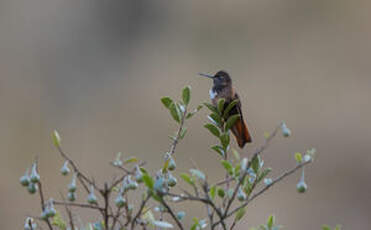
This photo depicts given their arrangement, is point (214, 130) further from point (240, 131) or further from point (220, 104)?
point (240, 131)

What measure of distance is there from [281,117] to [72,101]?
202cm

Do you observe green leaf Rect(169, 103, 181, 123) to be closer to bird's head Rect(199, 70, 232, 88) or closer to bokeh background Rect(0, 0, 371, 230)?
bird's head Rect(199, 70, 232, 88)

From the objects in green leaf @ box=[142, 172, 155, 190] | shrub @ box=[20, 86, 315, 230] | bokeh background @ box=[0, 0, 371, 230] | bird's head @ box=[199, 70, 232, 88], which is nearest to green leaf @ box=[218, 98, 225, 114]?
shrub @ box=[20, 86, 315, 230]

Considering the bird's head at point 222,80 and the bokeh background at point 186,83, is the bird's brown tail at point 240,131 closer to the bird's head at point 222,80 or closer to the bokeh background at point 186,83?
the bird's head at point 222,80

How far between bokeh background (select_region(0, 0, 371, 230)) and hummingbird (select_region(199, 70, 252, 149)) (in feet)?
8.03

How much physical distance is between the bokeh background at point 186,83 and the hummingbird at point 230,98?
2.45 m

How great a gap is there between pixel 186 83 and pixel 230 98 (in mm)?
3400

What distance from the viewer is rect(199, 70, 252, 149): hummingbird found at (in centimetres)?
148

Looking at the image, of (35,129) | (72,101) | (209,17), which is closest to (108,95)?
(72,101)

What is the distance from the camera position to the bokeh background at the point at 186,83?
14.8ft

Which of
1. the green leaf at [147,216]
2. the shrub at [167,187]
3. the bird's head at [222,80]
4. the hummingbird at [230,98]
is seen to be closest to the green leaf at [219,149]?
the shrub at [167,187]

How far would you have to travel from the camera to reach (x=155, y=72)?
5.34 metres

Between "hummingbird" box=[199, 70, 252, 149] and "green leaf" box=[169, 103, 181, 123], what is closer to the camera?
"green leaf" box=[169, 103, 181, 123]

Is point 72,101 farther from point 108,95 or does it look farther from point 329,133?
point 329,133
